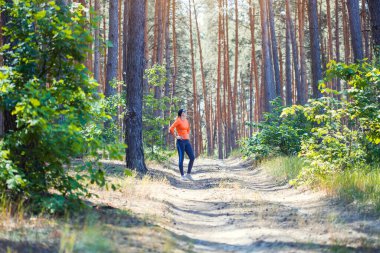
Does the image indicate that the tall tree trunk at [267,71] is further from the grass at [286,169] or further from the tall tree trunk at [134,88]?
the tall tree trunk at [134,88]

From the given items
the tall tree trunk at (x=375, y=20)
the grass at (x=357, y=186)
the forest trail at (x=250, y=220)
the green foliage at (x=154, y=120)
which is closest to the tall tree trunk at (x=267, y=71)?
the green foliage at (x=154, y=120)

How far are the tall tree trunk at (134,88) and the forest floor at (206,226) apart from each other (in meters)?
2.27

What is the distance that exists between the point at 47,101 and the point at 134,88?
695 centimetres

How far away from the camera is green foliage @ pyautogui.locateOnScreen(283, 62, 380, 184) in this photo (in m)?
8.16

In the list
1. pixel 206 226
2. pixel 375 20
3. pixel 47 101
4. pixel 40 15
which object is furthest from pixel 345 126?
pixel 40 15

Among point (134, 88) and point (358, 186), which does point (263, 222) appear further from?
point (134, 88)

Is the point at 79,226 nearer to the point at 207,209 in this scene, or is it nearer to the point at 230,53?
the point at 207,209

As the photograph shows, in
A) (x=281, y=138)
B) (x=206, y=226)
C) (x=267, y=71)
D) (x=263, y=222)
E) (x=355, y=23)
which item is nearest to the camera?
(x=263, y=222)

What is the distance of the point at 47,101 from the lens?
5727 mm

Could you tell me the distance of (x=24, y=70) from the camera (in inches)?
247

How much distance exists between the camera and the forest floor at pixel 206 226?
4.87 meters

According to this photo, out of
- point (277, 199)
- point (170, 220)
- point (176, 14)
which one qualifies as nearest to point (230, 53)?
point (176, 14)

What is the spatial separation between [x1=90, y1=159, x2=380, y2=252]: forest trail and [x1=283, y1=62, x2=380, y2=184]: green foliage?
750 mm

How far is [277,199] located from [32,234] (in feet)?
19.9
